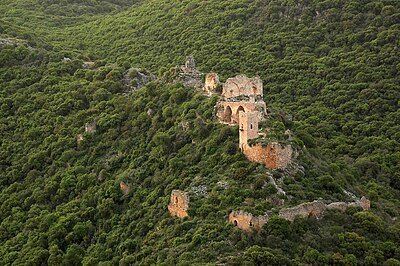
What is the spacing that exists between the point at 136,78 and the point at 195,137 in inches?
862

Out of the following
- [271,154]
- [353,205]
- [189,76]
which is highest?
[189,76]

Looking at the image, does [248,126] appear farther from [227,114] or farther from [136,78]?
[136,78]

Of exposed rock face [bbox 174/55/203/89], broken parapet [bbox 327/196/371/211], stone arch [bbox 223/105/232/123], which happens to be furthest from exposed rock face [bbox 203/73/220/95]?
broken parapet [bbox 327/196/371/211]

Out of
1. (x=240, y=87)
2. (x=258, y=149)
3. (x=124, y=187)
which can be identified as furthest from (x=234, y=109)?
(x=124, y=187)

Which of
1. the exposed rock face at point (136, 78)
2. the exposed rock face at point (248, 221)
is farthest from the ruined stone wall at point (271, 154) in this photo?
the exposed rock face at point (136, 78)

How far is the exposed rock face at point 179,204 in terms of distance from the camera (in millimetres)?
45594

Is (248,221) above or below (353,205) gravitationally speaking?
above

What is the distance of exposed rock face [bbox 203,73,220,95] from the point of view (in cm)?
5987

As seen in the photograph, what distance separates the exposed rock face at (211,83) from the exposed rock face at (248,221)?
19.7 meters

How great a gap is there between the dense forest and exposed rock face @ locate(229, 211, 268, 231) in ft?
1.85

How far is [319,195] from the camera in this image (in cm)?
4666

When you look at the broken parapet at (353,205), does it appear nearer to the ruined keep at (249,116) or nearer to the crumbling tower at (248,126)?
the ruined keep at (249,116)

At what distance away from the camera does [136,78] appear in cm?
7419

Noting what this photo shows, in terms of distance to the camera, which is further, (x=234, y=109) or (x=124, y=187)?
(x=124, y=187)
